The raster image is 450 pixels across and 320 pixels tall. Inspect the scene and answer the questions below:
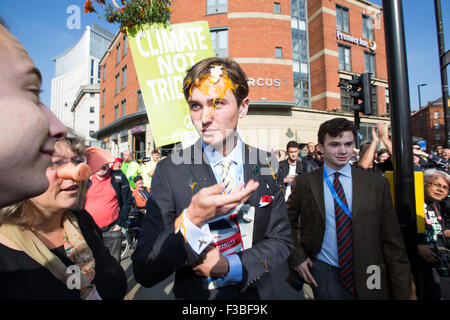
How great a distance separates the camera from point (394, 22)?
1869mm

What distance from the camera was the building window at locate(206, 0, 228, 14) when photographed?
51.5ft

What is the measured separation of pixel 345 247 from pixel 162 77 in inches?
103

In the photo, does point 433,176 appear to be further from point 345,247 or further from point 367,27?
point 367,27

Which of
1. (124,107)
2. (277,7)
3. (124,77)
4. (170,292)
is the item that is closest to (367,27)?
(277,7)

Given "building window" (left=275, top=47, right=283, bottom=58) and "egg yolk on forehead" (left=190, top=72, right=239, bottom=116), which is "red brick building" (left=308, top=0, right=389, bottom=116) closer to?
"building window" (left=275, top=47, right=283, bottom=58)

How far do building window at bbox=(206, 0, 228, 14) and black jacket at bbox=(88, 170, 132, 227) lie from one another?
1624 cm

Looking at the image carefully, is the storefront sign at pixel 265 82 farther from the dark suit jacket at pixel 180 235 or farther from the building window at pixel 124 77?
the dark suit jacket at pixel 180 235

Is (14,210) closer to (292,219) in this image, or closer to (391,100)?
(292,219)

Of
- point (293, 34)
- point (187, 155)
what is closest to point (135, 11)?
point (187, 155)

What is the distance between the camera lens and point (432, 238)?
2.50m

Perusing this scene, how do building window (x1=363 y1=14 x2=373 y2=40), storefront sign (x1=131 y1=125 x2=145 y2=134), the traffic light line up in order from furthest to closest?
building window (x1=363 y1=14 x2=373 y2=40)
storefront sign (x1=131 y1=125 x2=145 y2=134)
the traffic light

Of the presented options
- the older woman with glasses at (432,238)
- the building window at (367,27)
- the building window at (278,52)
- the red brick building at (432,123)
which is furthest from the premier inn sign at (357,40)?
the red brick building at (432,123)

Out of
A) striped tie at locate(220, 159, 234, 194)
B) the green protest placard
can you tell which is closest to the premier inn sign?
the green protest placard

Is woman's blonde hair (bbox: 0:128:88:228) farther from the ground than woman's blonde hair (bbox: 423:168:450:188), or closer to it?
closer to it
